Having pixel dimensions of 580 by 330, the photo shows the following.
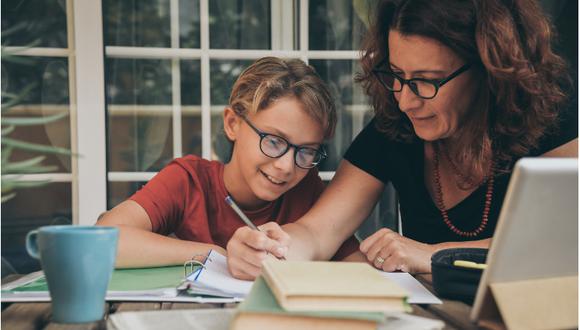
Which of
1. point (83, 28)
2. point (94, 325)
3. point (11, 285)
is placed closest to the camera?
point (94, 325)

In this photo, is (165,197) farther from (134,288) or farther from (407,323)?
(407,323)

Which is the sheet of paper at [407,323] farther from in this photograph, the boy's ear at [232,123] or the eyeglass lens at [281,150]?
the boy's ear at [232,123]

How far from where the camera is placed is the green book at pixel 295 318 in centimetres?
73

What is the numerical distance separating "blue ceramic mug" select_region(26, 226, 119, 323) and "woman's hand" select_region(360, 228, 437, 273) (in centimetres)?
65

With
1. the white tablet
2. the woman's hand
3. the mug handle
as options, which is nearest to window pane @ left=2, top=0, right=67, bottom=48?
the woman's hand

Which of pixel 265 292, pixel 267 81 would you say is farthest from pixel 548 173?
pixel 267 81

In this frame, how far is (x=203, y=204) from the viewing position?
176 centimetres

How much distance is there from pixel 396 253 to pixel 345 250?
0.37 m

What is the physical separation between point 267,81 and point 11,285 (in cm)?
89

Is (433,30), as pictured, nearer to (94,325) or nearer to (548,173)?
(548,173)

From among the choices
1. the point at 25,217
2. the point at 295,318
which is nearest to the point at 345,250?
the point at 295,318

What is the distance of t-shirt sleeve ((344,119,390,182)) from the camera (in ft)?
5.64

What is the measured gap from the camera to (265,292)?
0.80 meters

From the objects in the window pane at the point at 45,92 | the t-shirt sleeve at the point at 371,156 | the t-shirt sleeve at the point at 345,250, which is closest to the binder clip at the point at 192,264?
the t-shirt sleeve at the point at 345,250
